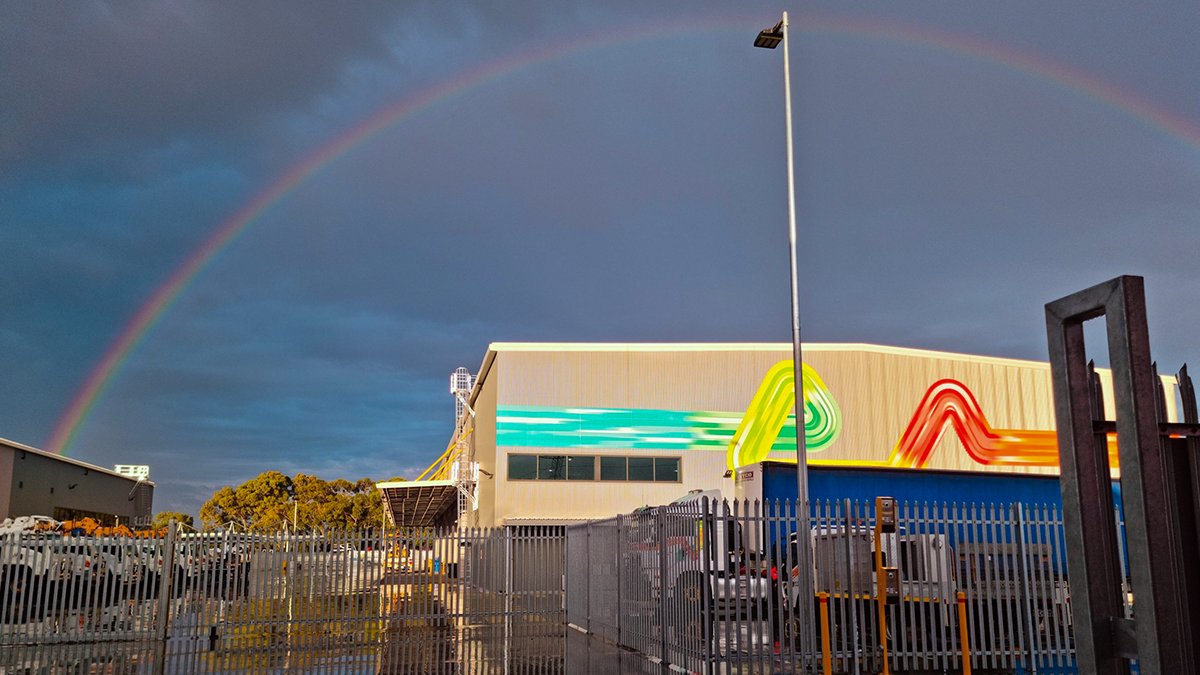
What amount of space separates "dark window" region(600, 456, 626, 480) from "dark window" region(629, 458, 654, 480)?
383 mm

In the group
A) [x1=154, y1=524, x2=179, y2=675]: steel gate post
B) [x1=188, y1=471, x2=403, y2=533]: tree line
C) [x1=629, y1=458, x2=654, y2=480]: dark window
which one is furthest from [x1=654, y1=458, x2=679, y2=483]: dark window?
[x1=188, y1=471, x2=403, y2=533]: tree line

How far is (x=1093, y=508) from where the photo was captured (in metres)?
4.68

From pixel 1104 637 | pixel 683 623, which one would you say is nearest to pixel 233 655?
pixel 683 623

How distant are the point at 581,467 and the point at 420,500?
73.7 ft

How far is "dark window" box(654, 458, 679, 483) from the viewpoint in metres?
43.2

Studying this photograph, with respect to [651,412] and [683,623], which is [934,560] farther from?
[651,412]

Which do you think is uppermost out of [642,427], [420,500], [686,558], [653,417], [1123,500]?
[653,417]

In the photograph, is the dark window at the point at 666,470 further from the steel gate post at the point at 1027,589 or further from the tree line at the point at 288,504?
the tree line at the point at 288,504

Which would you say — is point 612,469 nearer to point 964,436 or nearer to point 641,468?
point 641,468

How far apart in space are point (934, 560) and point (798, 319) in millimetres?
5852

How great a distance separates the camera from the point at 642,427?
142 feet

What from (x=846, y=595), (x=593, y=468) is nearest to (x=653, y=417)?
(x=593, y=468)

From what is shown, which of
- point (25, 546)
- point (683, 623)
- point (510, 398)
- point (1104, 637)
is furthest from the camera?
point (510, 398)

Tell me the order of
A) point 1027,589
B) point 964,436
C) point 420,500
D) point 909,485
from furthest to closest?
point 420,500, point 964,436, point 909,485, point 1027,589
